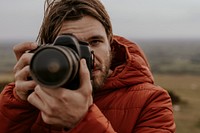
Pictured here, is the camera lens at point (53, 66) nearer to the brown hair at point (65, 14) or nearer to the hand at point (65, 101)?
the hand at point (65, 101)

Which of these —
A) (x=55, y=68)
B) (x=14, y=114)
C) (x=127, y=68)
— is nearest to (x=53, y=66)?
(x=55, y=68)

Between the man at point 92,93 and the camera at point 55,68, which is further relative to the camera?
the man at point 92,93

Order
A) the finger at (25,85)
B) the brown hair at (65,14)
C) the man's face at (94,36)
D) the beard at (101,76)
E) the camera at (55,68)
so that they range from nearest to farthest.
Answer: the camera at (55,68)
the finger at (25,85)
the beard at (101,76)
the man's face at (94,36)
the brown hair at (65,14)

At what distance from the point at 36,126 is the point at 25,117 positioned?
7.9 inches

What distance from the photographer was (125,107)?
3.25 m

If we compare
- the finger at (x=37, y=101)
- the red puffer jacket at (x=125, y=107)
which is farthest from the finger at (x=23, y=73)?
the finger at (x=37, y=101)

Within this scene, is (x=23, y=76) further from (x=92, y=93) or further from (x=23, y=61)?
(x=92, y=93)

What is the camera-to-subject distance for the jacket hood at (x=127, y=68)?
11.1 ft

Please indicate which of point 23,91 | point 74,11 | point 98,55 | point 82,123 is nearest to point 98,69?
point 98,55

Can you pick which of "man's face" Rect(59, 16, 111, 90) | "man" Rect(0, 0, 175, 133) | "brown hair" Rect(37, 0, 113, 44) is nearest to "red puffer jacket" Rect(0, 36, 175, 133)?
"man" Rect(0, 0, 175, 133)

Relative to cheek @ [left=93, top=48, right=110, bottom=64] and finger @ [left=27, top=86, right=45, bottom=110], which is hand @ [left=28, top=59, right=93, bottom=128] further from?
cheek @ [left=93, top=48, right=110, bottom=64]

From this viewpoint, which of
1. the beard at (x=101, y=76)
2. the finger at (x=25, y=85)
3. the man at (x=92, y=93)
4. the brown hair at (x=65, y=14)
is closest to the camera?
the man at (x=92, y=93)

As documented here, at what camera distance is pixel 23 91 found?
298cm

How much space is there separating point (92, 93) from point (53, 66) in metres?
0.99
